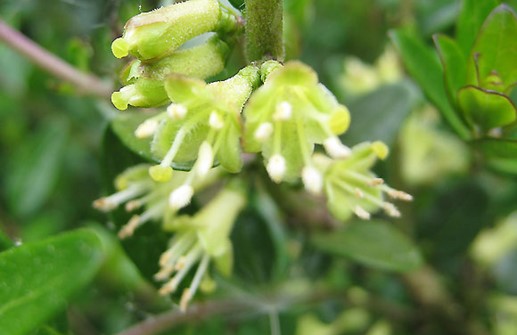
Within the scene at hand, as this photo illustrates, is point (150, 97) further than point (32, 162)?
No

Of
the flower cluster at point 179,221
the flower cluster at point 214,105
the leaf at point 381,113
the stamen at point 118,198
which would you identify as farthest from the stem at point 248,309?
the flower cluster at point 214,105

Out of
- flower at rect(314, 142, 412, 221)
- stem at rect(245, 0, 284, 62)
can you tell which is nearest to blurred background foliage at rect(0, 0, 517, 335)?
flower at rect(314, 142, 412, 221)

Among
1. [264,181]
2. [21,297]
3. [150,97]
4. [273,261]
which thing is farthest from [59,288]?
[273,261]

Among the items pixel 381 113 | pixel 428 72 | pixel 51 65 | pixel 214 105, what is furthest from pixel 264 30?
pixel 51 65

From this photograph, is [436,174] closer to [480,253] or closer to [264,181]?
[480,253]

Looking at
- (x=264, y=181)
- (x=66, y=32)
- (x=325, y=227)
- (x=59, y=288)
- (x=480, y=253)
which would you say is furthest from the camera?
(x=66, y=32)

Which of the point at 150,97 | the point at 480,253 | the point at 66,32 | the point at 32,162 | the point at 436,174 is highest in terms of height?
the point at 150,97
